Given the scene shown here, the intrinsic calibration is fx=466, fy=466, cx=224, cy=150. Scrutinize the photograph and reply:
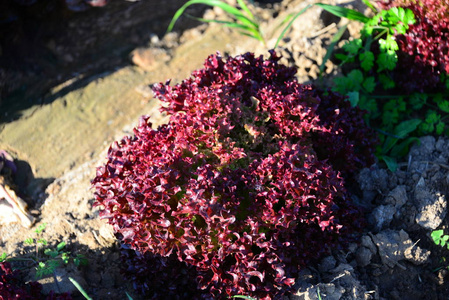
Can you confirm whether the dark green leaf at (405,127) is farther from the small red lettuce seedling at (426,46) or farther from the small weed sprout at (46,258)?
the small weed sprout at (46,258)

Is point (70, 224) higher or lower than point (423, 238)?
higher

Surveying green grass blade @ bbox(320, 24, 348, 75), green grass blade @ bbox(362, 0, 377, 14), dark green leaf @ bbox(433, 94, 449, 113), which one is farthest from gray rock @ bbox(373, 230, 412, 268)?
green grass blade @ bbox(362, 0, 377, 14)

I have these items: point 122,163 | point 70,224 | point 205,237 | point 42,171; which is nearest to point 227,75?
point 122,163

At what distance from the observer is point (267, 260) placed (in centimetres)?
316

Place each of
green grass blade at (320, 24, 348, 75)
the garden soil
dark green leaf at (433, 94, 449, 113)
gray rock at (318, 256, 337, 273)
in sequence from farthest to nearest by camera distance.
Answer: green grass blade at (320, 24, 348, 75), dark green leaf at (433, 94, 449, 113), the garden soil, gray rock at (318, 256, 337, 273)

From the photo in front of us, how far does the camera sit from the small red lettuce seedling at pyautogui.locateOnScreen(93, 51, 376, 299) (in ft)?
10.4

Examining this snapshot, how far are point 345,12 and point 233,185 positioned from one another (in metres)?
2.45

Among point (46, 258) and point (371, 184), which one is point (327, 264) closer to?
point (371, 184)

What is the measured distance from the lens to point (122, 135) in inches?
197

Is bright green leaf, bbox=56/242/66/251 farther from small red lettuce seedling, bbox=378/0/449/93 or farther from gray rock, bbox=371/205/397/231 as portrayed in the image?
small red lettuce seedling, bbox=378/0/449/93

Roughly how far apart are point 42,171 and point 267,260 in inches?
109

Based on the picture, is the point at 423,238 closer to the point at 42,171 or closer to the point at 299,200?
the point at 299,200

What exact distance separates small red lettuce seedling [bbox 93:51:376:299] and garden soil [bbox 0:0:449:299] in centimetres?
34

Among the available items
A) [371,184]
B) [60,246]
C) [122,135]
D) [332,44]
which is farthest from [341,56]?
[60,246]
